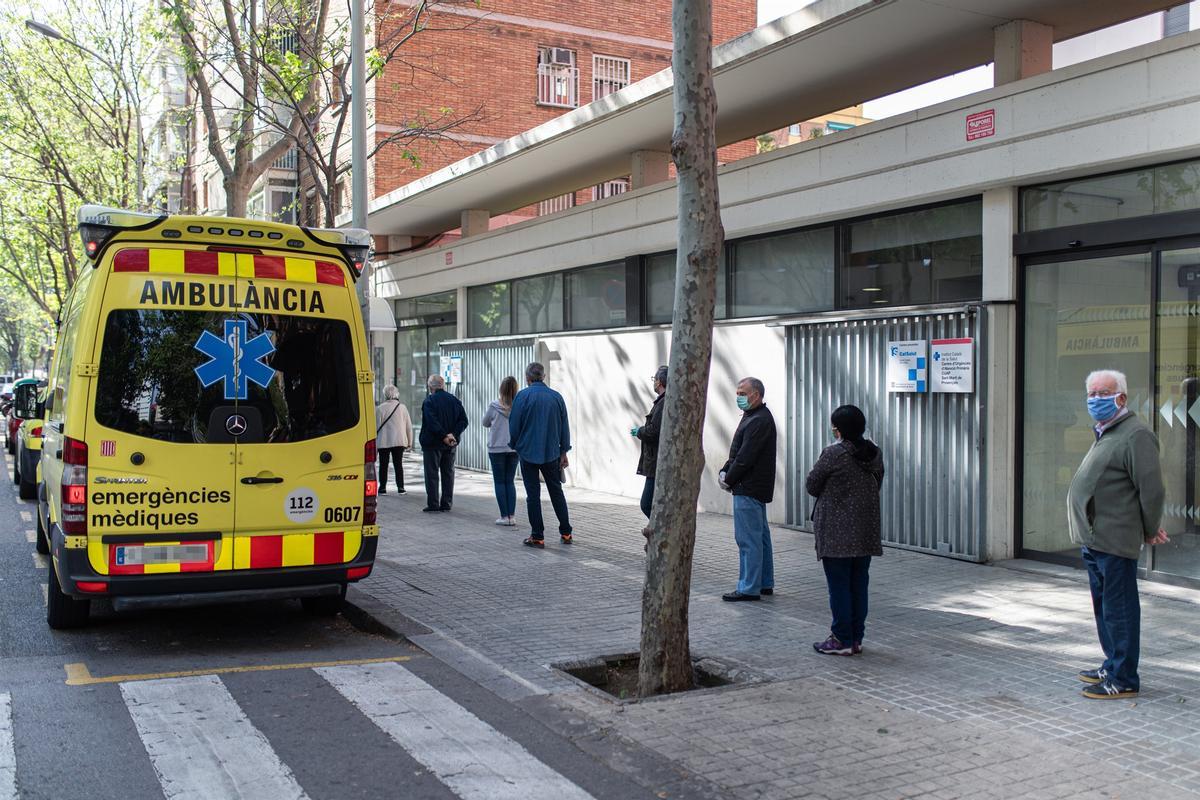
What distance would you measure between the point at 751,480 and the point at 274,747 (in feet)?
14.0

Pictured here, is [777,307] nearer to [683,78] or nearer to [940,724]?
[683,78]

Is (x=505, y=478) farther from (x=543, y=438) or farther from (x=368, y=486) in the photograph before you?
(x=368, y=486)

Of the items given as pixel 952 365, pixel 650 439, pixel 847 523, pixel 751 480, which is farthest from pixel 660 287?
pixel 847 523

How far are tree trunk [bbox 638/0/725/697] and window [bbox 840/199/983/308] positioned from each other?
502 cm

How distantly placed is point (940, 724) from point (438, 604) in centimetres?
412

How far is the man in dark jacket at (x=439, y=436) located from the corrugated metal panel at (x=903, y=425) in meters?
4.32

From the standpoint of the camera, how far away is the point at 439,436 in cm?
1352

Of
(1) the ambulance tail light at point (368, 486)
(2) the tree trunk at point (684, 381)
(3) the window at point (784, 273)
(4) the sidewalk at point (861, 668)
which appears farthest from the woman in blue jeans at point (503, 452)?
(2) the tree trunk at point (684, 381)

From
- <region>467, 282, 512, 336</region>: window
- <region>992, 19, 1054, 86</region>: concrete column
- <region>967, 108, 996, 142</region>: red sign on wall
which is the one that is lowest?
<region>467, 282, 512, 336</region>: window

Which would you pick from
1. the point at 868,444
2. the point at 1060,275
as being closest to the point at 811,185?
the point at 1060,275

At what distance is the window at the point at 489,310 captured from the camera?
62.7 ft

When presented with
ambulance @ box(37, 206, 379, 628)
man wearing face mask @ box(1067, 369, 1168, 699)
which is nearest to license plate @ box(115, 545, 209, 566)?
ambulance @ box(37, 206, 379, 628)

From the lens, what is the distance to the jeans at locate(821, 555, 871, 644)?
6598 millimetres

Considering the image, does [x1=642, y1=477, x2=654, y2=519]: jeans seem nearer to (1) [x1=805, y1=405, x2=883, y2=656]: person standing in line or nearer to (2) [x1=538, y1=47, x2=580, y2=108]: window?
(1) [x1=805, y1=405, x2=883, y2=656]: person standing in line
